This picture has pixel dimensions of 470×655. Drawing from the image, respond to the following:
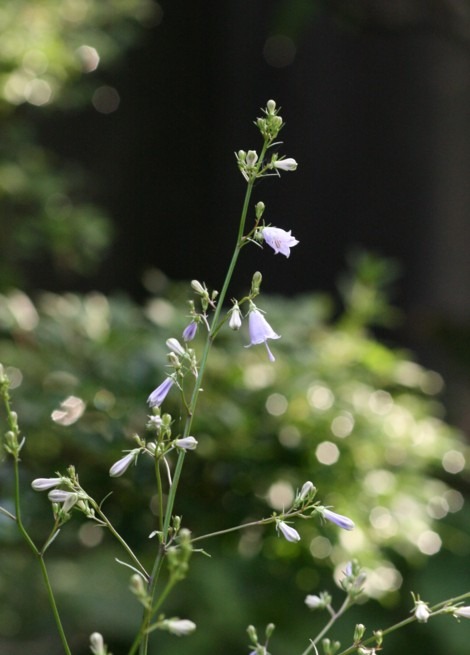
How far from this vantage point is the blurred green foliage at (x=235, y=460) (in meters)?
1.68

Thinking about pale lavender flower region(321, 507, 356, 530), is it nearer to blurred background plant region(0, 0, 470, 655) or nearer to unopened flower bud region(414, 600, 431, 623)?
unopened flower bud region(414, 600, 431, 623)

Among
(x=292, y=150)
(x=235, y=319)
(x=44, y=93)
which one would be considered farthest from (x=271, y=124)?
(x=292, y=150)

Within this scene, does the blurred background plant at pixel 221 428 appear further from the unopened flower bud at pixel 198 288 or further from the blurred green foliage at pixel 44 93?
the unopened flower bud at pixel 198 288

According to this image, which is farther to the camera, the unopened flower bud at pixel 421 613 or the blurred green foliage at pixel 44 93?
the blurred green foliage at pixel 44 93

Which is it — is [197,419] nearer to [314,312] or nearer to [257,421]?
[257,421]

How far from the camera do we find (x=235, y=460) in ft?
5.76

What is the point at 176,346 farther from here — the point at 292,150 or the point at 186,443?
the point at 292,150

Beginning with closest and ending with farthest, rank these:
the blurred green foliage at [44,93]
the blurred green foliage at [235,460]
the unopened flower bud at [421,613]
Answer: the unopened flower bud at [421,613] < the blurred green foliage at [235,460] < the blurred green foliage at [44,93]

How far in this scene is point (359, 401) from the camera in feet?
6.27

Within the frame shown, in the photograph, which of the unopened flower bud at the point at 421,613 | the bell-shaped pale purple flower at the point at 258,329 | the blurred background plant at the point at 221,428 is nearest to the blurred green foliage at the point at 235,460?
the blurred background plant at the point at 221,428

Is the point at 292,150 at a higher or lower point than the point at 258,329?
lower

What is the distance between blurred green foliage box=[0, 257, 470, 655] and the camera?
1.68 m

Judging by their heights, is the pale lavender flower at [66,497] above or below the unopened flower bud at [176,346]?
below

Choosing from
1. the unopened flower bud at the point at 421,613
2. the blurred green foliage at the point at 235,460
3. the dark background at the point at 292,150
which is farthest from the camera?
the dark background at the point at 292,150
